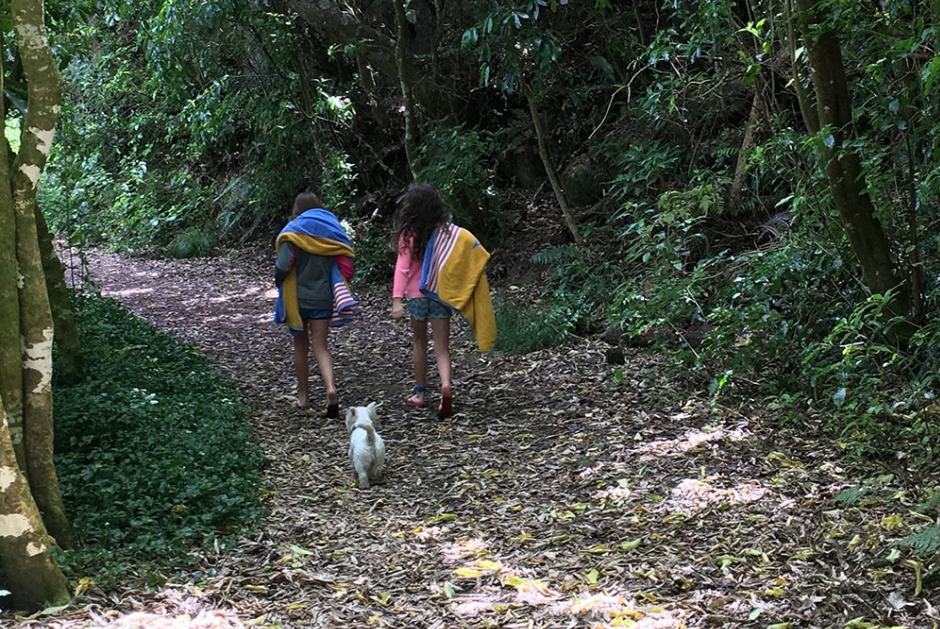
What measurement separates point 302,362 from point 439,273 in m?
1.37

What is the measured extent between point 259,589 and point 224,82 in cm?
1197

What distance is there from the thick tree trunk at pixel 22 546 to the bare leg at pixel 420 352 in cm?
361

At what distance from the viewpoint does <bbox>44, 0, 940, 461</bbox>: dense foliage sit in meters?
5.36

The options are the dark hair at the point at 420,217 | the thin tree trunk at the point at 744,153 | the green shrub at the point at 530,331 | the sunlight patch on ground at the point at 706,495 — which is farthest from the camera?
the green shrub at the point at 530,331

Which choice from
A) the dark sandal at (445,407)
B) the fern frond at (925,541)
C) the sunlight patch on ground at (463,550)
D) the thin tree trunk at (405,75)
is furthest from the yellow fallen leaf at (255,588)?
the thin tree trunk at (405,75)

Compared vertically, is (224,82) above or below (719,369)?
above

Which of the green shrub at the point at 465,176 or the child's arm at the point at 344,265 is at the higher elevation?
the green shrub at the point at 465,176

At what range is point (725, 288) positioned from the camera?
6.46 meters

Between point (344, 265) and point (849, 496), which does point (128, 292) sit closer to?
point (344, 265)

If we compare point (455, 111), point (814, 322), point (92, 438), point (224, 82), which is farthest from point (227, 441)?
point (224, 82)

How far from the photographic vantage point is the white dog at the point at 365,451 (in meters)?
5.21

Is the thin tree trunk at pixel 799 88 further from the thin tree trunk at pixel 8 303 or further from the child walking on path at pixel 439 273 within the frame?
the thin tree trunk at pixel 8 303

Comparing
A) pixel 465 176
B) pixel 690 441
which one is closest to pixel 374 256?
pixel 465 176

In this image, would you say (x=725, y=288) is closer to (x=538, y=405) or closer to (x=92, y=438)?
(x=538, y=405)
